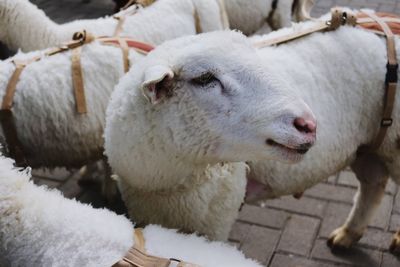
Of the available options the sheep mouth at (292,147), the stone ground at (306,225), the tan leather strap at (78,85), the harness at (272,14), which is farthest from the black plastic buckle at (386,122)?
the harness at (272,14)

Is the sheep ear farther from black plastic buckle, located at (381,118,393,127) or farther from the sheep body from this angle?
black plastic buckle, located at (381,118,393,127)

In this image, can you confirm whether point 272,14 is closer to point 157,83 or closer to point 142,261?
point 157,83

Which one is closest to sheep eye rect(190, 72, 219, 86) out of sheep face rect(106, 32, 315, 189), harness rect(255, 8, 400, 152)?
sheep face rect(106, 32, 315, 189)

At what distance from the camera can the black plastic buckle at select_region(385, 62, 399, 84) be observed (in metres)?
2.25

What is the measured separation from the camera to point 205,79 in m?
1.65

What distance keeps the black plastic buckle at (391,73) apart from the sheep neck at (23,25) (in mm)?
1924

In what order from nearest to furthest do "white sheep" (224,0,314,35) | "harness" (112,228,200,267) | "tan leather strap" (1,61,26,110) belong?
"harness" (112,228,200,267), "tan leather strap" (1,61,26,110), "white sheep" (224,0,314,35)

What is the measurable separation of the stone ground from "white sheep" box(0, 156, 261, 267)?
1.53 m

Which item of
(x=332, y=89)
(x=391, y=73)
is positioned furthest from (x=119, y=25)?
(x=391, y=73)

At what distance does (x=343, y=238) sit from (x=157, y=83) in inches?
74.5

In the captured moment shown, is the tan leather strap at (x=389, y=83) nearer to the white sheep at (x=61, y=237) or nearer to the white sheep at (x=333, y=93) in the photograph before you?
the white sheep at (x=333, y=93)

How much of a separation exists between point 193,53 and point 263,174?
0.81 metres

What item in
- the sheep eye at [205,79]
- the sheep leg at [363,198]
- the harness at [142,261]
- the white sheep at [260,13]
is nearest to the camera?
the harness at [142,261]

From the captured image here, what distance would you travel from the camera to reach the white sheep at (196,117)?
157 centimetres
